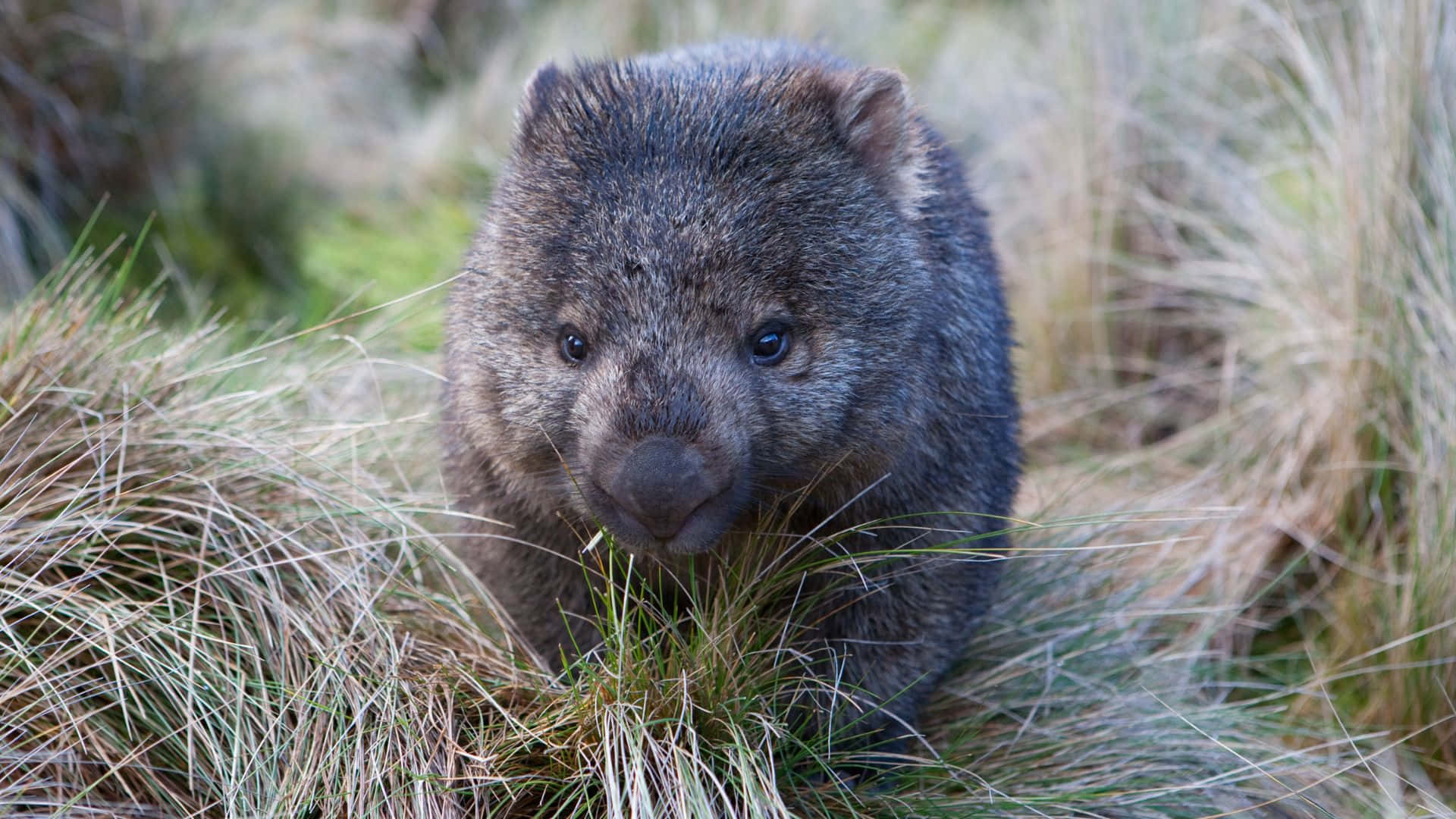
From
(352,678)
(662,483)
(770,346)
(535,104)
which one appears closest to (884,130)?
(770,346)

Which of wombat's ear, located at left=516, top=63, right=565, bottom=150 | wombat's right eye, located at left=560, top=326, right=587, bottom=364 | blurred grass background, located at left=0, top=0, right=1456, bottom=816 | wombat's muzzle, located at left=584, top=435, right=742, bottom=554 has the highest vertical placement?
wombat's ear, located at left=516, top=63, right=565, bottom=150

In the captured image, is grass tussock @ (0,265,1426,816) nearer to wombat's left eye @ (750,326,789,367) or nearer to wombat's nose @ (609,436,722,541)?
wombat's nose @ (609,436,722,541)

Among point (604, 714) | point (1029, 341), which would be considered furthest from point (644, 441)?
point (1029, 341)

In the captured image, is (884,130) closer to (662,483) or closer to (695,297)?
(695,297)

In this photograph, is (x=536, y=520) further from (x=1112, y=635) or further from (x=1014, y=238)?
(x=1014, y=238)

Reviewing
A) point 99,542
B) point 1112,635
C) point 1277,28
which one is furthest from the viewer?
point 1277,28

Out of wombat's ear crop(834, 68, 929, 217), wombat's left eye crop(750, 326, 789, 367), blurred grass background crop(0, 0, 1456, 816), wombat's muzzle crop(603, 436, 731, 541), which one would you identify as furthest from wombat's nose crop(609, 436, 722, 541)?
blurred grass background crop(0, 0, 1456, 816)
